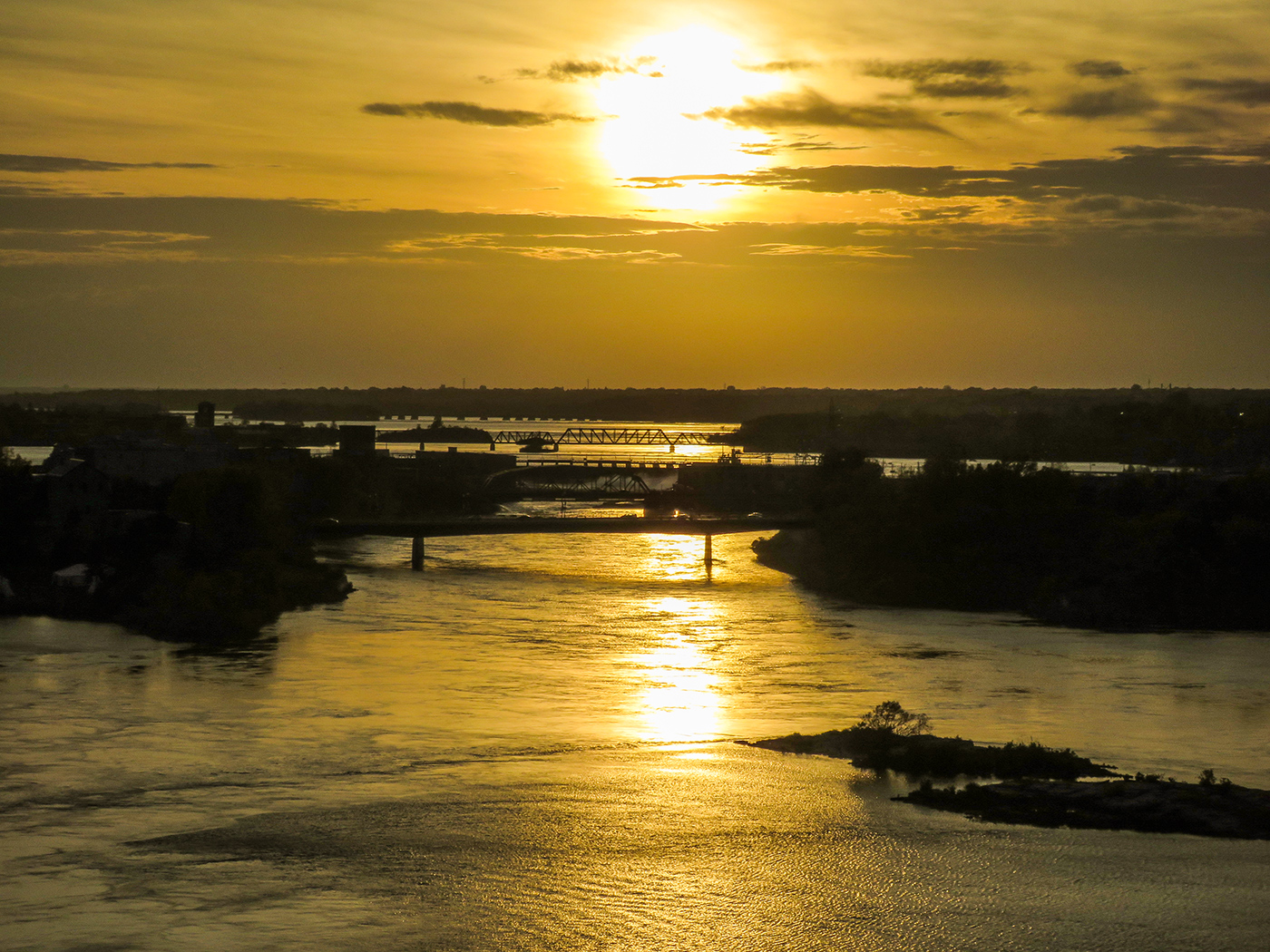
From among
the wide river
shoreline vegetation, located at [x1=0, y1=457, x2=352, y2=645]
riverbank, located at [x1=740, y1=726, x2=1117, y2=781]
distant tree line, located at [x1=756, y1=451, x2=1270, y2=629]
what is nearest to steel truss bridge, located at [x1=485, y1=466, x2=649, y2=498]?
distant tree line, located at [x1=756, y1=451, x2=1270, y2=629]

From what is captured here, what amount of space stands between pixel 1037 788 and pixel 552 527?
59089 millimetres

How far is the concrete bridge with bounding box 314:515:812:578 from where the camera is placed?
275 feet

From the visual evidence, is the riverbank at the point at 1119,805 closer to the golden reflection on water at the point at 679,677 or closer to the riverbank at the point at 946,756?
the riverbank at the point at 946,756

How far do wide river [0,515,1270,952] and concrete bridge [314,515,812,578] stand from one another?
21.0 metres

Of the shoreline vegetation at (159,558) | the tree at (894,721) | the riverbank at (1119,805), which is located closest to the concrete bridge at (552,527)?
the shoreline vegetation at (159,558)

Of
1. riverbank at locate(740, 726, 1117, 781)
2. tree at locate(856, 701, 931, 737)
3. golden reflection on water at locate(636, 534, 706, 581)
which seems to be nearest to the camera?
riverbank at locate(740, 726, 1117, 781)

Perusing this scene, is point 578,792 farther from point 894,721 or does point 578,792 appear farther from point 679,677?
point 679,677

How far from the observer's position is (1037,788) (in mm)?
31641

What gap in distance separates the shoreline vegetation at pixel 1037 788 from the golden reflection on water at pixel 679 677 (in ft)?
14.1

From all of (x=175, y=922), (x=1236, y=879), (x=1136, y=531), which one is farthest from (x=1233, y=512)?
(x=175, y=922)

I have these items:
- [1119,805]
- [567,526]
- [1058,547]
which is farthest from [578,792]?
[567,526]

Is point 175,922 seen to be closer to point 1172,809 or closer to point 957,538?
point 1172,809

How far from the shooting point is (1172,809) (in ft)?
96.8

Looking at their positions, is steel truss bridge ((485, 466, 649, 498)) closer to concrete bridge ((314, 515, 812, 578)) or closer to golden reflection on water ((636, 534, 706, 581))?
golden reflection on water ((636, 534, 706, 581))
